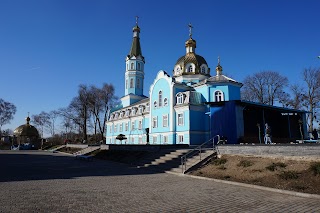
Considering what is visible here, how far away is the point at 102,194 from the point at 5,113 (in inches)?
2582

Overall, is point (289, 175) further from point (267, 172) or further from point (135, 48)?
point (135, 48)

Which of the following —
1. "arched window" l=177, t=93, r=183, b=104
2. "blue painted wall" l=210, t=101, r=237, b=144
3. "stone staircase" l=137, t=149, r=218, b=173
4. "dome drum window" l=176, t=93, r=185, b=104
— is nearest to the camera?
"stone staircase" l=137, t=149, r=218, b=173

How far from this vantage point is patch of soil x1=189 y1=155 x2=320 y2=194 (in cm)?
957

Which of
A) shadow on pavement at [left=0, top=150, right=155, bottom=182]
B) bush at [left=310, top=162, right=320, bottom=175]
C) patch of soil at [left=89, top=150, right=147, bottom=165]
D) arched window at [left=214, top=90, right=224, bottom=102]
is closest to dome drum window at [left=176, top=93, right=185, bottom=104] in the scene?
arched window at [left=214, top=90, right=224, bottom=102]

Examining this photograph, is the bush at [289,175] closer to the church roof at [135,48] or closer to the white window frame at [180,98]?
the white window frame at [180,98]

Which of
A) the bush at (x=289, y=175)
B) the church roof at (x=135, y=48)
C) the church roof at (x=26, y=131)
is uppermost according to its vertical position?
the church roof at (x=135, y=48)

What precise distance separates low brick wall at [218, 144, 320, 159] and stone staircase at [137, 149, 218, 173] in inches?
51.1

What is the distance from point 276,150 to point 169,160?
22.9 feet

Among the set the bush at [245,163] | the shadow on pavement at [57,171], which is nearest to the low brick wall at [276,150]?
the bush at [245,163]

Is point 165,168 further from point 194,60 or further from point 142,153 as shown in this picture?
point 194,60

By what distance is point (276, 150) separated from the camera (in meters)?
12.9

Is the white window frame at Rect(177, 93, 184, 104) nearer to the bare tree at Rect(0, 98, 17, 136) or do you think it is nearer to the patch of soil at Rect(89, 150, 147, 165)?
the patch of soil at Rect(89, 150, 147, 165)

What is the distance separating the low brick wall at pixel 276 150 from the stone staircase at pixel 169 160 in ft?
4.26

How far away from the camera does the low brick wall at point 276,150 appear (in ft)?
37.5
